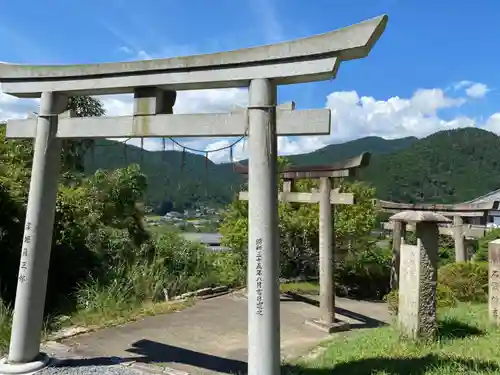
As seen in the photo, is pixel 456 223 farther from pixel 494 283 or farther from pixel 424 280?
pixel 424 280

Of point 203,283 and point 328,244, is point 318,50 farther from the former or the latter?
point 203,283

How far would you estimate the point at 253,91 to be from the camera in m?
4.46

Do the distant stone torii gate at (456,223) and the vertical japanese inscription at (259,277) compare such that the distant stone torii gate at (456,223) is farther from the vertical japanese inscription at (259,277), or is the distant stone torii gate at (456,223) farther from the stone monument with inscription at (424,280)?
the vertical japanese inscription at (259,277)

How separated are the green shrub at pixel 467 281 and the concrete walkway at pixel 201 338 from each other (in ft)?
5.22

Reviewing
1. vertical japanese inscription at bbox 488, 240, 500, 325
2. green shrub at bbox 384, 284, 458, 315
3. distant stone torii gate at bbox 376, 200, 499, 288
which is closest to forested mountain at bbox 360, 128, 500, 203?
distant stone torii gate at bbox 376, 200, 499, 288

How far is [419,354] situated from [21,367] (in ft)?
15.2

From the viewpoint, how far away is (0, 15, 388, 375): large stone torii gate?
427cm

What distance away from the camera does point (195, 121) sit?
188 inches

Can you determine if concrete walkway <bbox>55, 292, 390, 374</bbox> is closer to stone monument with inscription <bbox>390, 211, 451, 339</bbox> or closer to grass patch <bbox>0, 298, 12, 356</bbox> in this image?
grass patch <bbox>0, 298, 12, 356</bbox>

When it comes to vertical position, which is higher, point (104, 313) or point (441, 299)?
point (441, 299)

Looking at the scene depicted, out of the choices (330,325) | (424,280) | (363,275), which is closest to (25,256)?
(424,280)

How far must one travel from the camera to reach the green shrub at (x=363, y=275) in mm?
12859

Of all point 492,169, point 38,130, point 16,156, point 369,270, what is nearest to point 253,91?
point 38,130

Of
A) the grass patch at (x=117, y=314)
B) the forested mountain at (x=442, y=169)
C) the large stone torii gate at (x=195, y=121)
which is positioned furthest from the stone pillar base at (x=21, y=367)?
the forested mountain at (x=442, y=169)
